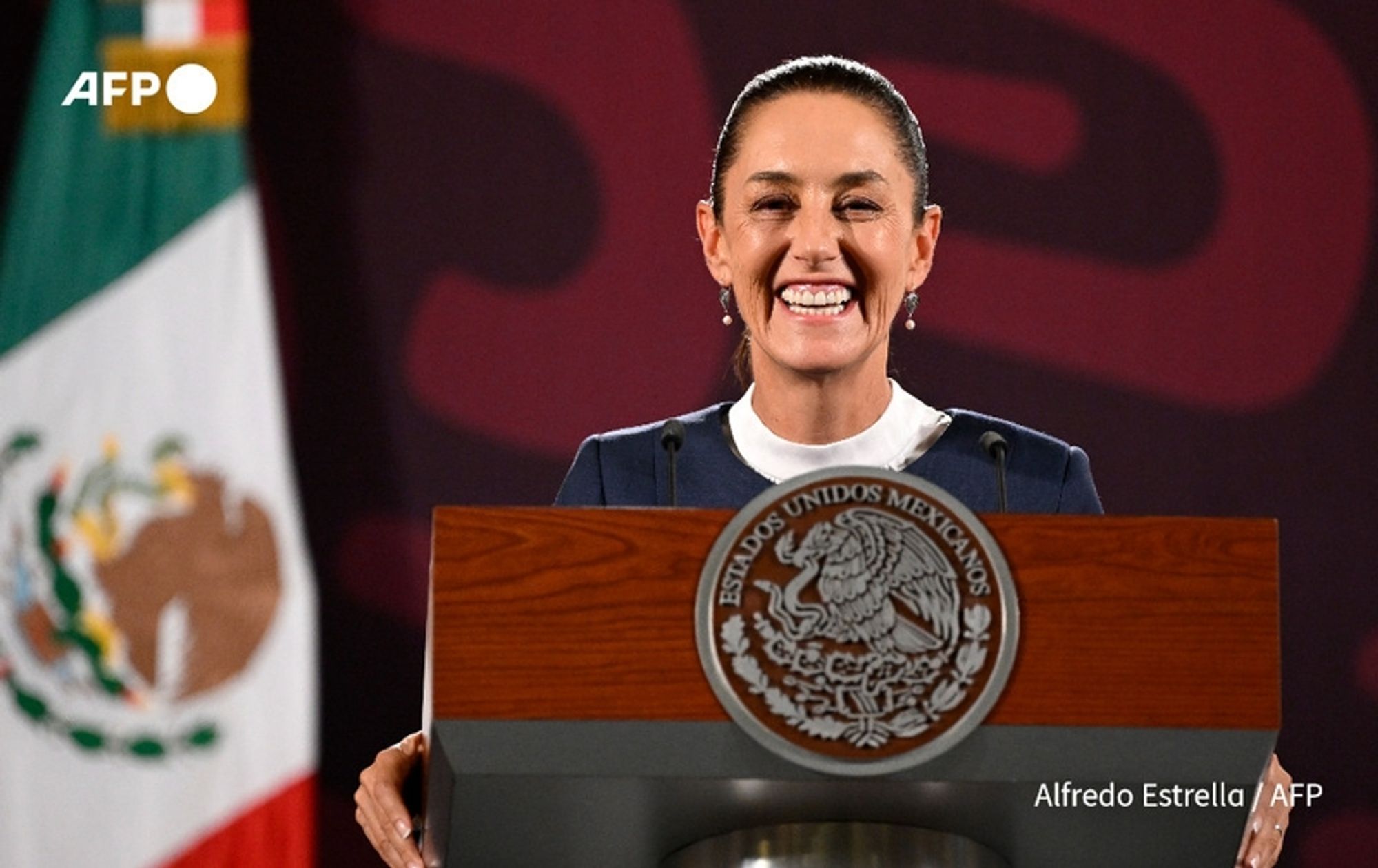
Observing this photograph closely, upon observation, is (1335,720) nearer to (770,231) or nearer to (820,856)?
(770,231)

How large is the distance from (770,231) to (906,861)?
3.07ft

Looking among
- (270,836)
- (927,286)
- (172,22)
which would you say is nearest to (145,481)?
(270,836)

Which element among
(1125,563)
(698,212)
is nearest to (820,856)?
(1125,563)

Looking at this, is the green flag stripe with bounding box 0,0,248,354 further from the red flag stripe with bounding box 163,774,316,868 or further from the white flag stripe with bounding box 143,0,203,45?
the red flag stripe with bounding box 163,774,316,868

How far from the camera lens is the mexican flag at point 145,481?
306 centimetres

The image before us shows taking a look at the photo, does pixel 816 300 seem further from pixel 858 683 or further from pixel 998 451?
pixel 858 683

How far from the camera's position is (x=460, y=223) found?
319 cm

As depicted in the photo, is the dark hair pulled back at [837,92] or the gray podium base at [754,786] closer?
the gray podium base at [754,786]

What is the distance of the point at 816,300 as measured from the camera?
2.03 meters

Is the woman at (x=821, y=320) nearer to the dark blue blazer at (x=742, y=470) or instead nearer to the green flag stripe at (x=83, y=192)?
the dark blue blazer at (x=742, y=470)

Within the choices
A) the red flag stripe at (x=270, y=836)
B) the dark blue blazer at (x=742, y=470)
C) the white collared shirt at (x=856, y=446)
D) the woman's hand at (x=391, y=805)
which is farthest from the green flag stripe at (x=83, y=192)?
the woman's hand at (x=391, y=805)

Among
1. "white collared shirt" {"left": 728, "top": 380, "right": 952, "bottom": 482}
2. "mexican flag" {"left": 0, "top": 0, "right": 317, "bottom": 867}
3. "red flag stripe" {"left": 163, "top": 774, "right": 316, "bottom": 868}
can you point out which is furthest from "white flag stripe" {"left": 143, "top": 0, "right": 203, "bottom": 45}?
"white collared shirt" {"left": 728, "top": 380, "right": 952, "bottom": 482}

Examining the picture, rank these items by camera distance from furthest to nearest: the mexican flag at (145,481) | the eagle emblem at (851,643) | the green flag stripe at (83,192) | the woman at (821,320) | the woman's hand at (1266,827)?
the green flag stripe at (83,192), the mexican flag at (145,481), the woman at (821,320), the woman's hand at (1266,827), the eagle emblem at (851,643)

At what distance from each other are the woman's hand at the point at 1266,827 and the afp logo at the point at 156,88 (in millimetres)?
2295
